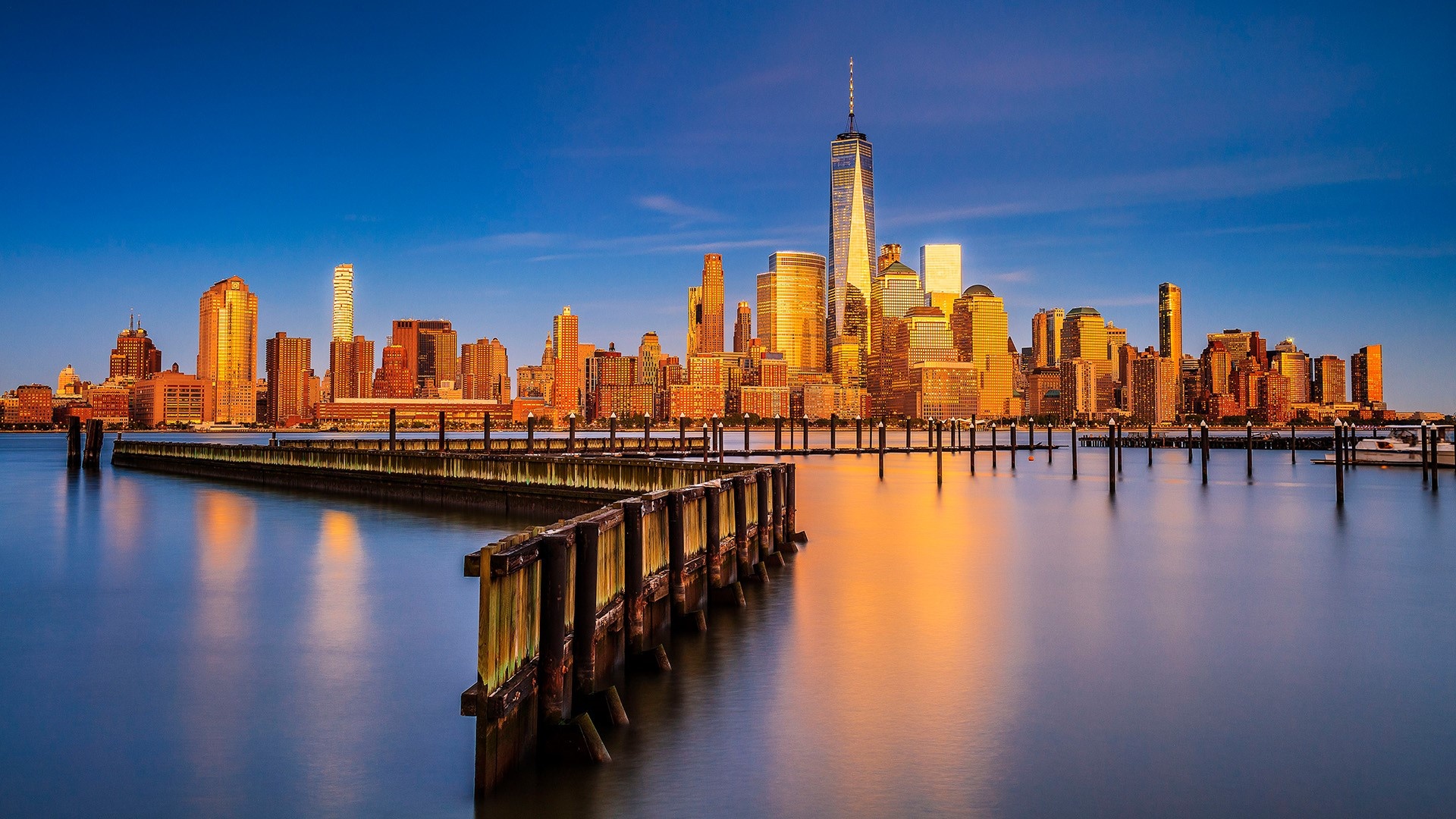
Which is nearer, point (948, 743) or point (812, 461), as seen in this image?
point (948, 743)

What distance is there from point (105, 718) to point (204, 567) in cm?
1656

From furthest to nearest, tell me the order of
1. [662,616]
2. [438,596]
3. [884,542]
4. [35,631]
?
[884,542]
[438,596]
[35,631]
[662,616]

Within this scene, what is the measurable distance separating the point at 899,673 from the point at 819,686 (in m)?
1.56

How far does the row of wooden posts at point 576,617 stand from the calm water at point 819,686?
1.60 ft

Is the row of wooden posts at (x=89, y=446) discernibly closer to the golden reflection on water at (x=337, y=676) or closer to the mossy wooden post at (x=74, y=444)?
the mossy wooden post at (x=74, y=444)

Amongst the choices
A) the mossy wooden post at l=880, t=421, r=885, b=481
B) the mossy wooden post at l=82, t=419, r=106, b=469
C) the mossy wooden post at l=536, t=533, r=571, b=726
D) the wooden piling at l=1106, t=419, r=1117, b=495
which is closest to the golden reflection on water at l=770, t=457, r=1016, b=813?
the mossy wooden post at l=536, t=533, r=571, b=726

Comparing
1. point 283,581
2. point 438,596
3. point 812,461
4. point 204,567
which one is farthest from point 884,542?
point 812,461

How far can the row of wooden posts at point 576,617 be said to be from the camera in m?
8.80

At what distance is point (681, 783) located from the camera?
10.3 m

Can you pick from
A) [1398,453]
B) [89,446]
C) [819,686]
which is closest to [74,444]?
[89,446]

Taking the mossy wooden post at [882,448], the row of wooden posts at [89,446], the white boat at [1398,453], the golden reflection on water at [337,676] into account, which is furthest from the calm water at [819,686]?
the row of wooden posts at [89,446]

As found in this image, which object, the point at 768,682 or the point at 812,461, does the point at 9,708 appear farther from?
the point at 812,461

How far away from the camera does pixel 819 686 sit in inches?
567

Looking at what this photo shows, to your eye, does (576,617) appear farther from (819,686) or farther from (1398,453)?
(1398,453)
